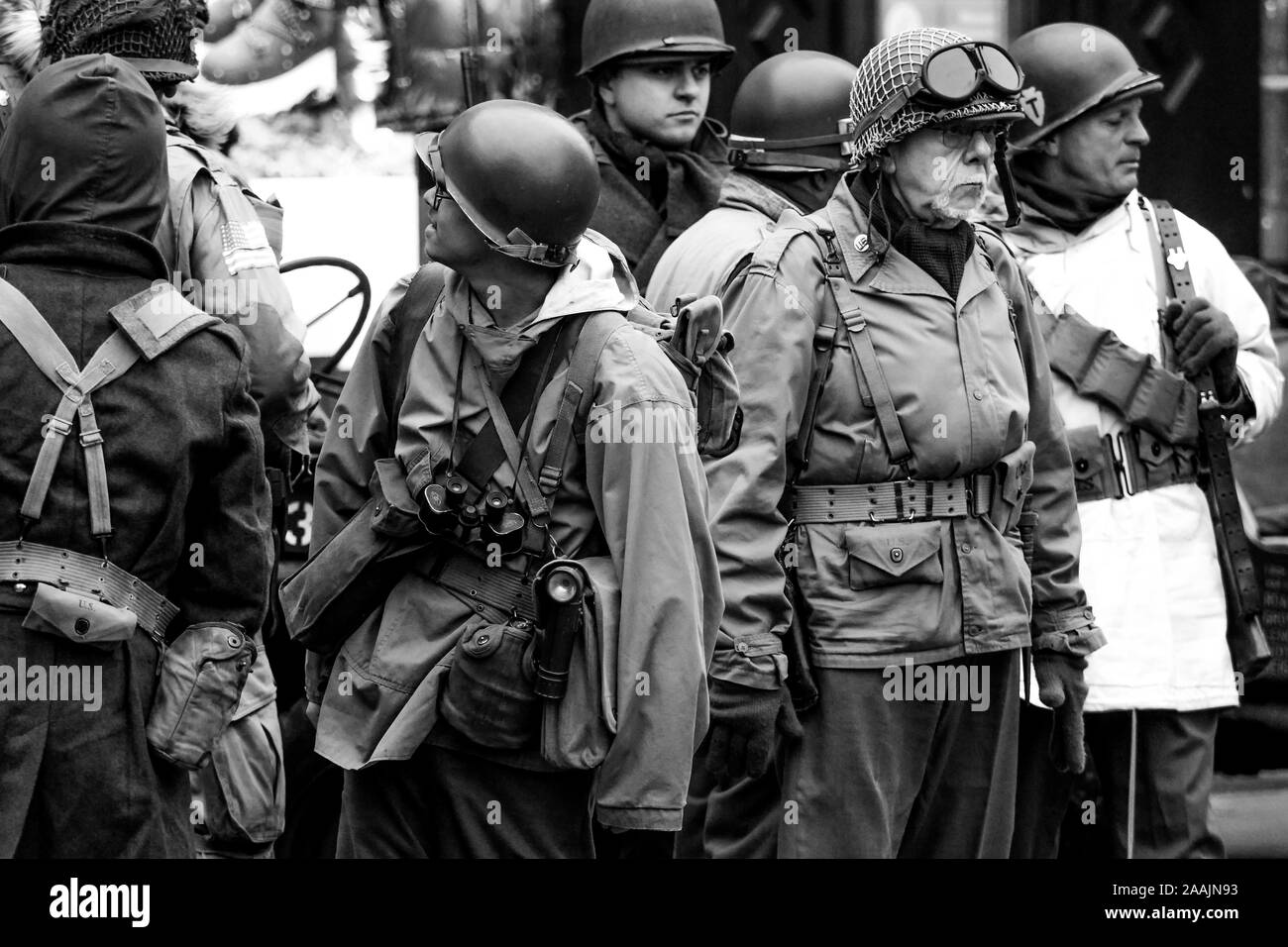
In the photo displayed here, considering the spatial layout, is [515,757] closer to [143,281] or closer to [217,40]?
[143,281]

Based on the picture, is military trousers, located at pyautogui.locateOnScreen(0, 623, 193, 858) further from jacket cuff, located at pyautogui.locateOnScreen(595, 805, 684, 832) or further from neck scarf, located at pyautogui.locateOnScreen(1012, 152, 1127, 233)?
neck scarf, located at pyautogui.locateOnScreen(1012, 152, 1127, 233)

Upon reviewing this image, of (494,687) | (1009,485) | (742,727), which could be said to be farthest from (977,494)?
(494,687)

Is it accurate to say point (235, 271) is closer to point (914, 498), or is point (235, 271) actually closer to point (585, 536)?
point (585, 536)

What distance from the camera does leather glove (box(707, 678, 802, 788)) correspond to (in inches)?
166

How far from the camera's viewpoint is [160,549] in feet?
12.1

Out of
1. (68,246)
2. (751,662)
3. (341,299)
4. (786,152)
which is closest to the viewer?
(68,246)

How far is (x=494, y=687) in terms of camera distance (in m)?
3.61

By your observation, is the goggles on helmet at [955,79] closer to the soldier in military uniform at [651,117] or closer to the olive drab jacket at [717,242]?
the olive drab jacket at [717,242]

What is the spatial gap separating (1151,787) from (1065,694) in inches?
33.9

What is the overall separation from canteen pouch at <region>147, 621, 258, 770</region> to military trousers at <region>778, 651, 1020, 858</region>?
126 centimetres

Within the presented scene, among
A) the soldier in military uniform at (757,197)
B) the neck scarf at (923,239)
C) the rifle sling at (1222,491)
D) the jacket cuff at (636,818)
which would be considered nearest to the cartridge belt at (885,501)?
the neck scarf at (923,239)

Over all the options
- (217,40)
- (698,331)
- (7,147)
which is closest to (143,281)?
(7,147)

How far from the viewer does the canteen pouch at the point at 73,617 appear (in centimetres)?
352

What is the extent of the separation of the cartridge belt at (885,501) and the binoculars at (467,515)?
2.91 feet
